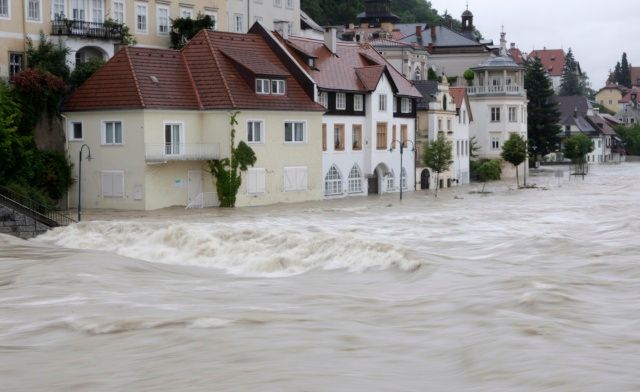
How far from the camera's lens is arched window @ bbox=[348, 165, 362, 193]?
61250 millimetres

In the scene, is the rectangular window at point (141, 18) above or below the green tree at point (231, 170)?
above

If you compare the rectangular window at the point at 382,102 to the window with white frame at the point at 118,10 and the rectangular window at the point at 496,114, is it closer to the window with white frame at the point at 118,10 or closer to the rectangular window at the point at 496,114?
the window with white frame at the point at 118,10

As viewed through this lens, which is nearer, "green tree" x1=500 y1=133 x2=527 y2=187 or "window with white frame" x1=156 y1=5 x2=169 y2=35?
"window with white frame" x1=156 y1=5 x2=169 y2=35

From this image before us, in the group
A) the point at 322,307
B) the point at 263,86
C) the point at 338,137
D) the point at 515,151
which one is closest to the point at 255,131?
the point at 263,86

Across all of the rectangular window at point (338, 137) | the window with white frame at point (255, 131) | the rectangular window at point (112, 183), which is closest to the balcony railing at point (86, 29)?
the rectangular window at point (112, 183)

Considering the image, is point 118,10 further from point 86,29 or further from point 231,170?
point 231,170

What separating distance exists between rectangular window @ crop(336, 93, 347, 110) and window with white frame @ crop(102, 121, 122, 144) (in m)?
15.4

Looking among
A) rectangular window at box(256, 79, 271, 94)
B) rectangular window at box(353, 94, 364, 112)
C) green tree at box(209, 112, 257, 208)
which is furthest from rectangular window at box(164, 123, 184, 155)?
rectangular window at box(353, 94, 364, 112)

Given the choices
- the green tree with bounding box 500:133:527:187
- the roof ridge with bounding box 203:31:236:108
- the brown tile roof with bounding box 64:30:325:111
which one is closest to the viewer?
the brown tile roof with bounding box 64:30:325:111

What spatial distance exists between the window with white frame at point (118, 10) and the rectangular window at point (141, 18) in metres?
1.23

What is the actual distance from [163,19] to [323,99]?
10267 millimetres

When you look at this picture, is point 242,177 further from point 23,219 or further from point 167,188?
point 23,219

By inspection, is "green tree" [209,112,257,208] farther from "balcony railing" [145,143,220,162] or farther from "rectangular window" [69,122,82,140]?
"rectangular window" [69,122,82,140]

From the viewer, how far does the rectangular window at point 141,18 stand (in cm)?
5712
